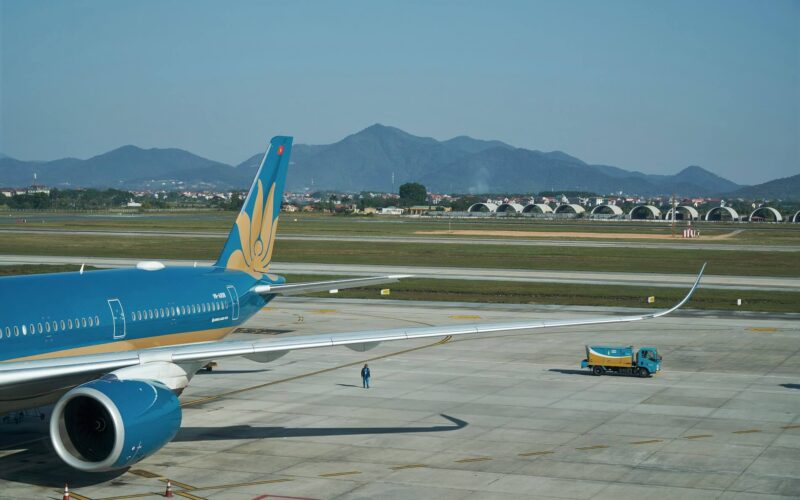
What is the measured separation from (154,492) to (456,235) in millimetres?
134400

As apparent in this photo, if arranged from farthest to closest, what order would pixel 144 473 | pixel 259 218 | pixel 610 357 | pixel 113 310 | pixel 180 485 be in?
pixel 610 357 → pixel 259 218 → pixel 113 310 → pixel 144 473 → pixel 180 485

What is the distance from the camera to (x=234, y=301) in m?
39.4

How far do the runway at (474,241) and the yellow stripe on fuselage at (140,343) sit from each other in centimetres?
9860

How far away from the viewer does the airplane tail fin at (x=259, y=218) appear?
136ft

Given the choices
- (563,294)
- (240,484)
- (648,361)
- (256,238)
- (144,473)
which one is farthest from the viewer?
(563,294)

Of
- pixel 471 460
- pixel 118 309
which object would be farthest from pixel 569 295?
pixel 118 309

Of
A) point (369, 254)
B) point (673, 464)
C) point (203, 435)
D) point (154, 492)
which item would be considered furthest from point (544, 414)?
point (369, 254)

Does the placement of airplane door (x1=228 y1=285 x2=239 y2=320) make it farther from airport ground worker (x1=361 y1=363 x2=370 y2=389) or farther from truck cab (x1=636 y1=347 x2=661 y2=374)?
truck cab (x1=636 y1=347 x2=661 y2=374)

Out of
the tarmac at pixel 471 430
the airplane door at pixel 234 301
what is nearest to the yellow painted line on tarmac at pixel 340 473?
the tarmac at pixel 471 430

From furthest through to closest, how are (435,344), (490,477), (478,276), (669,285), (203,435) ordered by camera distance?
(478,276)
(669,285)
(435,344)
(203,435)
(490,477)

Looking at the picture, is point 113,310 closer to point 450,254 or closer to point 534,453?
point 534,453

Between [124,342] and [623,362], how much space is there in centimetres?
2451

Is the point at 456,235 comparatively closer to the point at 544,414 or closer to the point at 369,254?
the point at 369,254

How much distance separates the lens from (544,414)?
123ft
